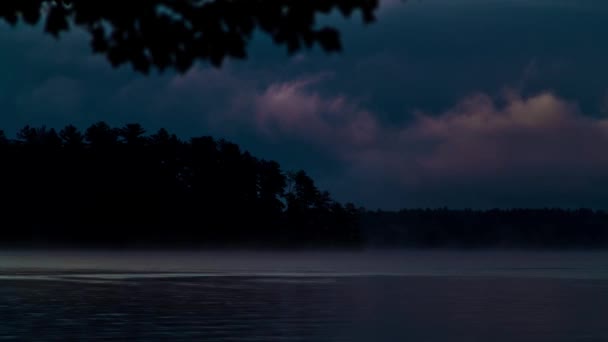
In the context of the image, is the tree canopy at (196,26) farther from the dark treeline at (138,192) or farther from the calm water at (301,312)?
the dark treeline at (138,192)

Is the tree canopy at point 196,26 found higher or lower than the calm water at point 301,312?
higher

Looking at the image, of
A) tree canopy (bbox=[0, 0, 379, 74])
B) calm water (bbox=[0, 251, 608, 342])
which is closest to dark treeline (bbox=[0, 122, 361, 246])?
calm water (bbox=[0, 251, 608, 342])

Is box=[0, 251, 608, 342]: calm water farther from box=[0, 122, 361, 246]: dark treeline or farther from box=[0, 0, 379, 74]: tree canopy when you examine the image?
box=[0, 122, 361, 246]: dark treeline

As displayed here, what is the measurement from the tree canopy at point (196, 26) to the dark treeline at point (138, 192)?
Answer: 12874 cm

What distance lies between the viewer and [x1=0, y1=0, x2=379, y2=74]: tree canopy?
8711mm

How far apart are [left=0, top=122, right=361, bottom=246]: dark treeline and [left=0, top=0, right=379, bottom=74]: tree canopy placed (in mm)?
128736

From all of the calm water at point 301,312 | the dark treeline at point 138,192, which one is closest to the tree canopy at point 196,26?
the calm water at point 301,312

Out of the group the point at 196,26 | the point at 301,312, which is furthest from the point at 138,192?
the point at 196,26

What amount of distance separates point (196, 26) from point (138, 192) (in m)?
134

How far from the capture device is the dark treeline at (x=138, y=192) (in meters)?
137

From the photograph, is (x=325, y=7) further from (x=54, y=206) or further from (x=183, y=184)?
(x=183, y=184)

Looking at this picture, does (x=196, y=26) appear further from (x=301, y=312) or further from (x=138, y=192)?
(x=138, y=192)

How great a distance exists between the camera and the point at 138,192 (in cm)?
14150

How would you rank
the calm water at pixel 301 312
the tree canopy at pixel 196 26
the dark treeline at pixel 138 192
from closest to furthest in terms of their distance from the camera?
1. the tree canopy at pixel 196 26
2. the calm water at pixel 301 312
3. the dark treeline at pixel 138 192
